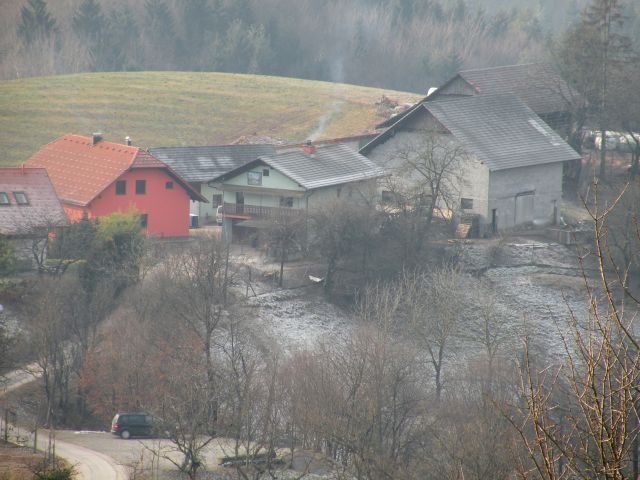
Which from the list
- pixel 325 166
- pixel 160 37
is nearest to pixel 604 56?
pixel 325 166

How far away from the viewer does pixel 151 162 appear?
141 ft

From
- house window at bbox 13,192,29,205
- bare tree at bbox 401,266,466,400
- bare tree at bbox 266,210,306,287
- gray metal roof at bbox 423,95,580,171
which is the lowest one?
bare tree at bbox 401,266,466,400

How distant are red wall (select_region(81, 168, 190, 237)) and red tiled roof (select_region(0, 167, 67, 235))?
157 cm

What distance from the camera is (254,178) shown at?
4319 centimetres

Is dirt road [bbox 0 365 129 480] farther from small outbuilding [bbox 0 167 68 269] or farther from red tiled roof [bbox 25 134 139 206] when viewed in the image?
red tiled roof [bbox 25 134 139 206]

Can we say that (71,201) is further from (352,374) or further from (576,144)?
(576,144)

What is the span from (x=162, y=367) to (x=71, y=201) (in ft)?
46.1

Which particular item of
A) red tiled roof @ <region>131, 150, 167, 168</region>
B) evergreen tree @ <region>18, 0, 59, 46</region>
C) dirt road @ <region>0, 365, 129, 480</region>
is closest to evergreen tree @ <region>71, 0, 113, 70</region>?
evergreen tree @ <region>18, 0, 59, 46</region>

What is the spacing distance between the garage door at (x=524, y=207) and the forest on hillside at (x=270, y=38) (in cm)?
3592

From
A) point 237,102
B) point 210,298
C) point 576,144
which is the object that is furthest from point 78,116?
point 210,298

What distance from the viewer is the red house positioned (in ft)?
137

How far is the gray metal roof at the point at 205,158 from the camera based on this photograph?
46938 millimetres

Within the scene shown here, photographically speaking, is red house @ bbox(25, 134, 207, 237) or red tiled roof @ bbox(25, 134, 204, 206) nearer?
red house @ bbox(25, 134, 207, 237)

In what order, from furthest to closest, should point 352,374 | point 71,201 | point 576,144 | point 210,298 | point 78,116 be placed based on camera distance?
point 78,116
point 576,144
point 71,201
point 210,298
point 352,374
